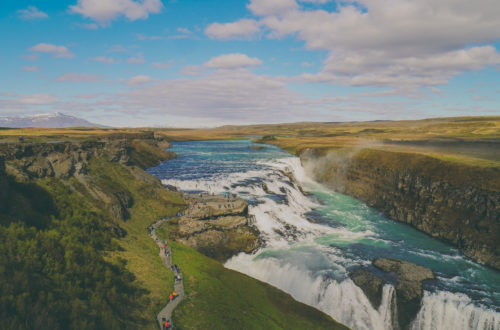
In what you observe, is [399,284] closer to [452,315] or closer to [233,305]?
[452,315]

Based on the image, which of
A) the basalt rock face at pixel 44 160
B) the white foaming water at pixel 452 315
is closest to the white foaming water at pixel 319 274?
the white foaming water at pixel 452 315

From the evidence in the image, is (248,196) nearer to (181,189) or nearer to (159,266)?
(181,189)

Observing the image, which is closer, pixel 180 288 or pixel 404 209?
pixel 180 288

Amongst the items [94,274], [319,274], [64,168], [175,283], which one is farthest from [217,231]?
[64,168]

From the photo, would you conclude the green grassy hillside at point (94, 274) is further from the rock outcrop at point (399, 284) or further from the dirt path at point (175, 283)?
the rock outcrop at point (399, 284)

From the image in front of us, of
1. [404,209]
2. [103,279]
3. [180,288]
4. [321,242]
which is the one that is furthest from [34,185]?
[404,209]
